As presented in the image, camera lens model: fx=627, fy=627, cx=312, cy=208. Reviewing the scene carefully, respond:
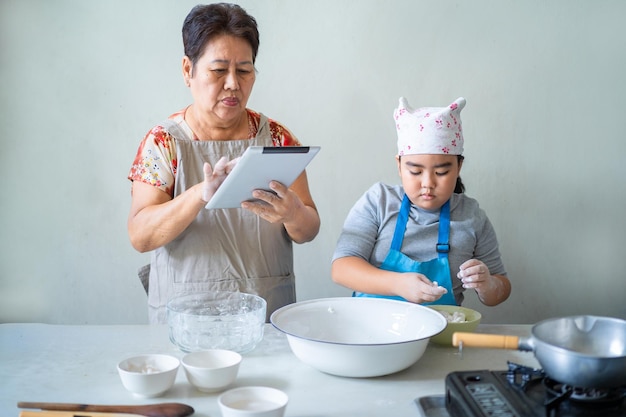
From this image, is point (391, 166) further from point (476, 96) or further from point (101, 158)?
point (101, 158)

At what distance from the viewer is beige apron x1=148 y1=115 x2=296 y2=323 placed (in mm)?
2111

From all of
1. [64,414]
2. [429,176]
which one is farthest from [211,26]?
[64,414]

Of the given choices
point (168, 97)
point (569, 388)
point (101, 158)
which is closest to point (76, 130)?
point (101, 158)

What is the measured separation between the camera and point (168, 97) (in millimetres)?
2719

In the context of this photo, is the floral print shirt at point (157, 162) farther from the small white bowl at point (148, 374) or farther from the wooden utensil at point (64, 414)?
the wooden utensil at point (64, 414)

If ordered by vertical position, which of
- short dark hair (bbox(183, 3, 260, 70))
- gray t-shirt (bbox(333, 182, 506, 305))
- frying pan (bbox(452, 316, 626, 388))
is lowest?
frying pan (bbox(452, 316, 626, 388))

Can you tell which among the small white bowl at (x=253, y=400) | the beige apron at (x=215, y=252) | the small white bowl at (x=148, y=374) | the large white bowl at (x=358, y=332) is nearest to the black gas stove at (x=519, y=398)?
the large white bowl at (x=358, y=332)

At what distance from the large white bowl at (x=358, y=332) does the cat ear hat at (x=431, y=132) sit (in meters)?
0.59

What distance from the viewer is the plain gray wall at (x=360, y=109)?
8.68 feet

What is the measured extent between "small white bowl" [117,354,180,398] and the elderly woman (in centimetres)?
67

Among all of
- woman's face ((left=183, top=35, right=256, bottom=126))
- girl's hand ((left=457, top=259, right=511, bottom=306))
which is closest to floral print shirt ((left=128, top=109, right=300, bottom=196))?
woman's face ((left=183, top=35, right=256, bottom=126))

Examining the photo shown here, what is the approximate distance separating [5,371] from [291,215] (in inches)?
34.9

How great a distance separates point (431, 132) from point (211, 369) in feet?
3.55

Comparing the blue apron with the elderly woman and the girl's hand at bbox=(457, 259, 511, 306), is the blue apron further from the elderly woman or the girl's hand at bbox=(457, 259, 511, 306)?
the elderly woman
